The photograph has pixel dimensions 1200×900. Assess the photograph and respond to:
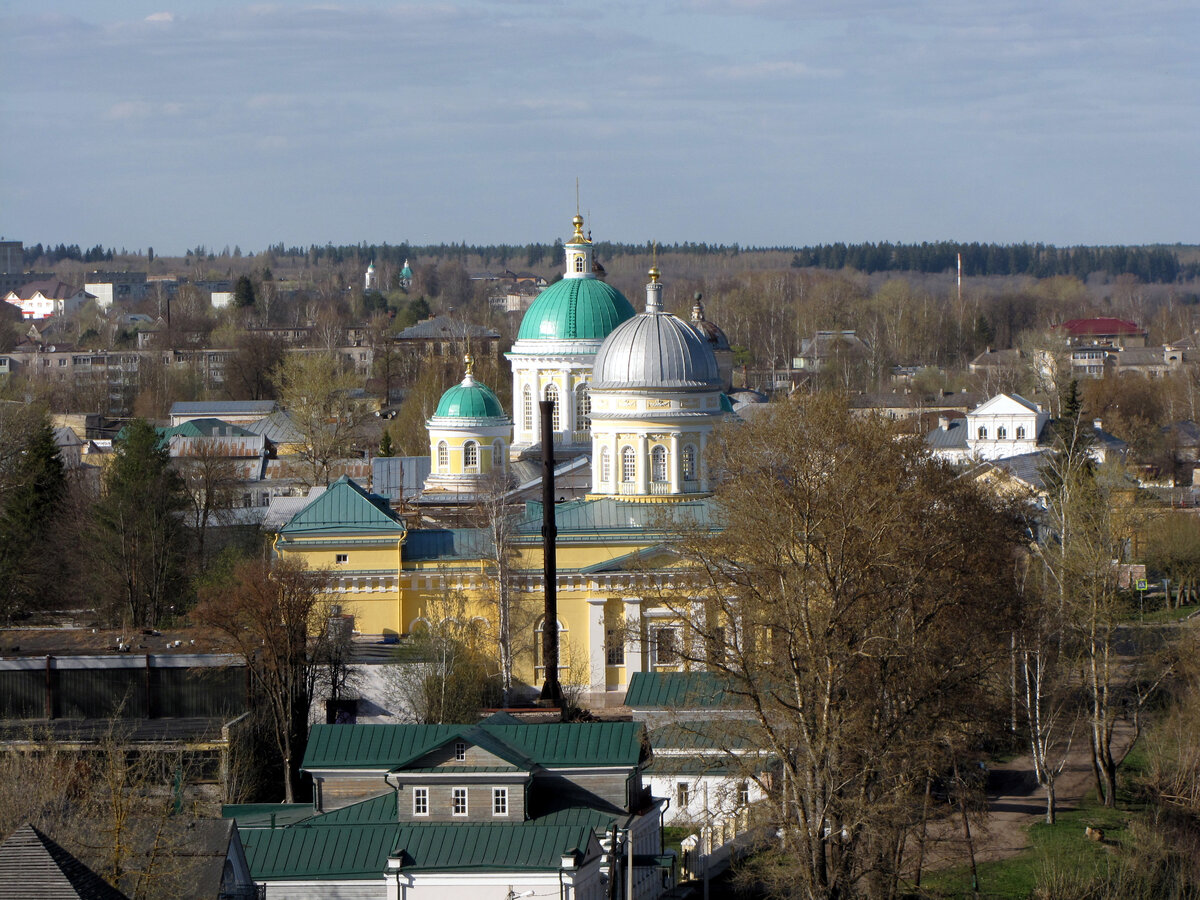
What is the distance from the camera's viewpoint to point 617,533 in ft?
122

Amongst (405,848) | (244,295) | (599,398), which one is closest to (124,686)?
(405,848)

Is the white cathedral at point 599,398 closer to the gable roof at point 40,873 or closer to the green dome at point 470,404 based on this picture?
the green dome at point 470,404

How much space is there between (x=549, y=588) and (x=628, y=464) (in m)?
5.03

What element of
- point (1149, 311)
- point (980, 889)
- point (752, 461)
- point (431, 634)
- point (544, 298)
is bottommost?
point (980, 889)

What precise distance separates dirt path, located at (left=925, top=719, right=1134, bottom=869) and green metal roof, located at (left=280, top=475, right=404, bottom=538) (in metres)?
11.6

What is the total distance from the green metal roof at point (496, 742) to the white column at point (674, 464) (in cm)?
1223

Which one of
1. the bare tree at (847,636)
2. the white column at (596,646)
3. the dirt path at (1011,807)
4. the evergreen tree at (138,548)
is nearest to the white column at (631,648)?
the white column at (596,646)

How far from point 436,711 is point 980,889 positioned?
9.31 m

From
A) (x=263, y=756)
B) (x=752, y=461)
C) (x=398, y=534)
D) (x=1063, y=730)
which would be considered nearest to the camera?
(x=752, y=461)

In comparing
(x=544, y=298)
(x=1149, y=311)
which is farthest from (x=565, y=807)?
(x=1149, y=311)

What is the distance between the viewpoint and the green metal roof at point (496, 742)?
85.0 feet

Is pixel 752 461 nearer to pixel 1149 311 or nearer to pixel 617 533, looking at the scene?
pixel 617 533

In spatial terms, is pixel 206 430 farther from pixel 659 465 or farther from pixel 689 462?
pixel 689 462

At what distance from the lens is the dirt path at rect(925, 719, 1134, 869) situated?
2616cm
